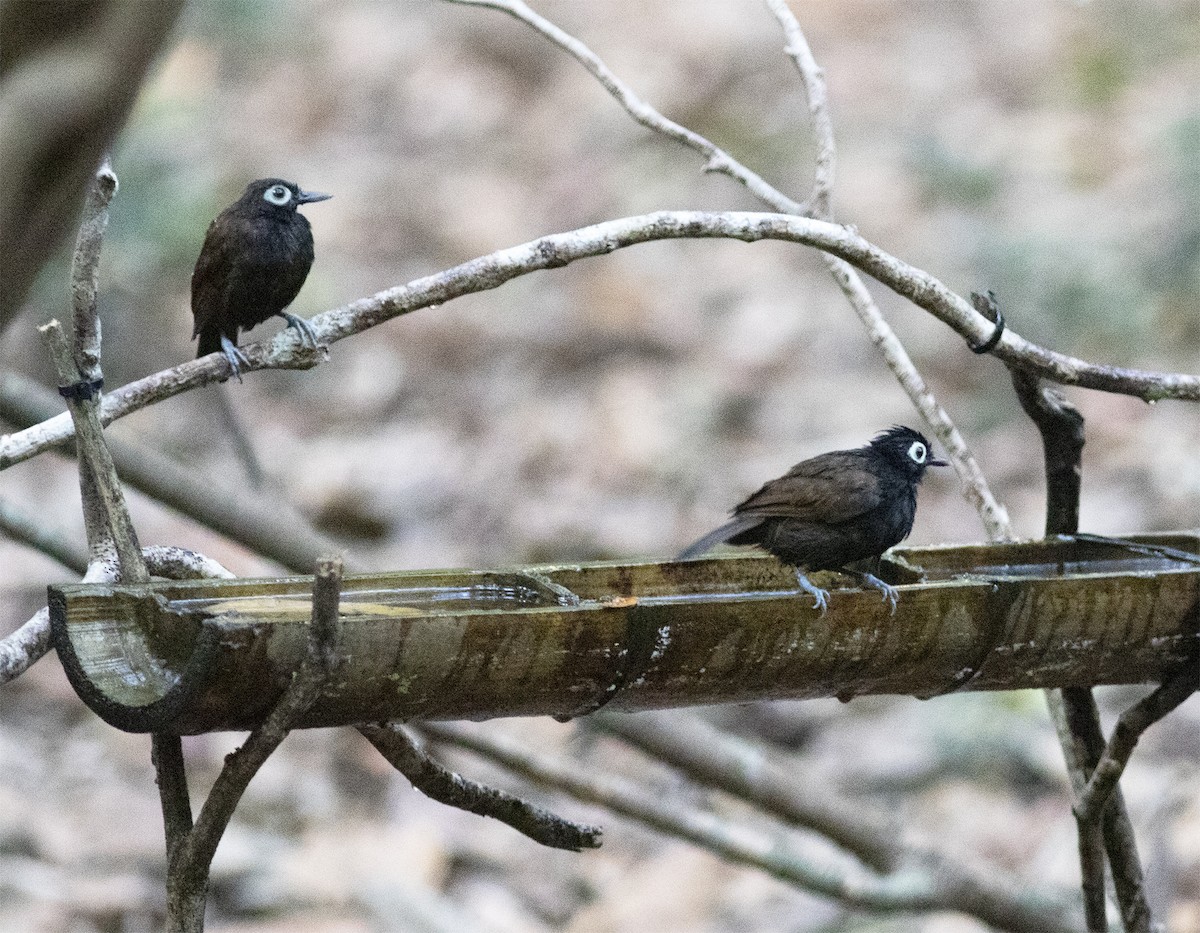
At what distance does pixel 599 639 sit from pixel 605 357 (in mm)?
9401

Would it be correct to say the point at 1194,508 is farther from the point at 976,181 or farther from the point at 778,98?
the point at 778,98

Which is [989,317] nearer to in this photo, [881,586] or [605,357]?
[881,586]

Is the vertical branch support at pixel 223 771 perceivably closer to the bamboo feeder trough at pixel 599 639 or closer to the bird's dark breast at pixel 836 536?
the bamboo feeder trough at pixel 599 639

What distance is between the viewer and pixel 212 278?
13.6 ft

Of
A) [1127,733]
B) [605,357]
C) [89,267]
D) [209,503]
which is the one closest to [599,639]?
[89,267]

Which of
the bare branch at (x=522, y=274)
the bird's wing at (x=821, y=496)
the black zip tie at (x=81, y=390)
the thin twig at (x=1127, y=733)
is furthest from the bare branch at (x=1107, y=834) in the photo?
the black zip tie at (x=81, y=390)

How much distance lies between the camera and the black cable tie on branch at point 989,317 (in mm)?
3299

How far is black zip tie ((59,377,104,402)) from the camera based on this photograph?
2.83 metres

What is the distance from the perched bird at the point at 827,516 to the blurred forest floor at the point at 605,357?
A: 7.27 feet

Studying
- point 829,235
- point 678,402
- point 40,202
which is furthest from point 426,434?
point 40,202

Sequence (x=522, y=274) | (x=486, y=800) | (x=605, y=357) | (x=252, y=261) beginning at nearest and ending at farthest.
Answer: (x=522, y=274) < (x=486, y=800) < (x=252, y=261) < (x=605, y=357)

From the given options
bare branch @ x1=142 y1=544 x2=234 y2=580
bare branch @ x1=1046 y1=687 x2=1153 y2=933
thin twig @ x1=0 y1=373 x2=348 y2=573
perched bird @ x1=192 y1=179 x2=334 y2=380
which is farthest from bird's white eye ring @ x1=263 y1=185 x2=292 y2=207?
bare branch @ x1=1046 y1=687 x2=1153 y2=933

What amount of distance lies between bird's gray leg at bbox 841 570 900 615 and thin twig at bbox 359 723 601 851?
2.41 ft

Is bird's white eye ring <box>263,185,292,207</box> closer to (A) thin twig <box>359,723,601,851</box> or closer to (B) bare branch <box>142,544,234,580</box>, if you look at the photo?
(B) bare branch <box>142,544,234,580</box>
